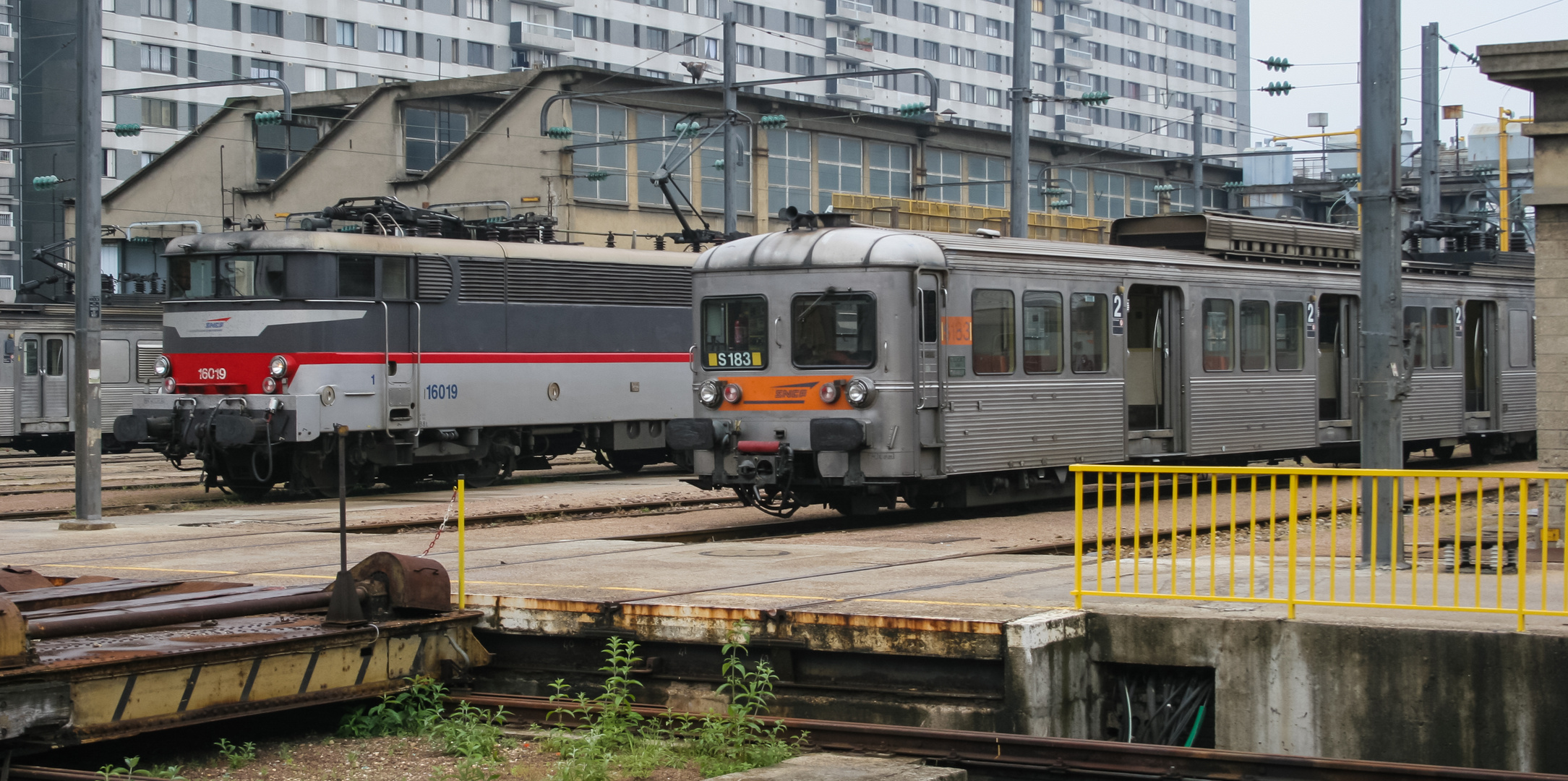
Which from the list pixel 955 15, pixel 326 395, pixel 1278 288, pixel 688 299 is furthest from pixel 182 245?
pixel 955 15

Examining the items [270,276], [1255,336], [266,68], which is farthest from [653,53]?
[1255,336]

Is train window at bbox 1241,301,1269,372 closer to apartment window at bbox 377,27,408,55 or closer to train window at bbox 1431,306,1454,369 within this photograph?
train window at bbox 1431,306,1454,369

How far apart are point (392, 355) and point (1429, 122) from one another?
20.3 m

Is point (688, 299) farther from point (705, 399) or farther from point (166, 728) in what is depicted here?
point (166, 728)

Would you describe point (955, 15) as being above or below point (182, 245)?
above

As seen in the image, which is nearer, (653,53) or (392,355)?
(392,355)

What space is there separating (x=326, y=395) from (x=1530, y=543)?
13.5 m

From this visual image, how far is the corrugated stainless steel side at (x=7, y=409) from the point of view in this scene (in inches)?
1252

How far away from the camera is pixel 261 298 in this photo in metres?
20.2

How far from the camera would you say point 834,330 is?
629 inches

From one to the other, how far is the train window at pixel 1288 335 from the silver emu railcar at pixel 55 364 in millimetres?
21322

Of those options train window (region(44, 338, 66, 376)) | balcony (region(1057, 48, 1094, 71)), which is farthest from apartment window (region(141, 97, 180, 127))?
balcony (region(1057, 48, 1094, 71))

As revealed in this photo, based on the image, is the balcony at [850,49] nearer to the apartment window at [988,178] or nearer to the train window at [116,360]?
the apartment window at [988,178]

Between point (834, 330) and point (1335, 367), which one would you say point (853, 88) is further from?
point (834, 330)
